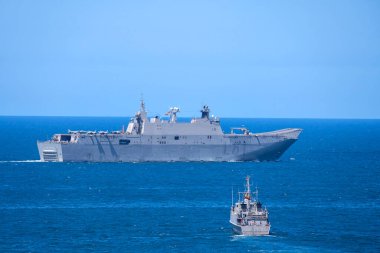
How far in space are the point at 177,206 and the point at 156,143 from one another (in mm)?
33087

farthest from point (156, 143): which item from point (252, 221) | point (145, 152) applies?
point (252, 221)

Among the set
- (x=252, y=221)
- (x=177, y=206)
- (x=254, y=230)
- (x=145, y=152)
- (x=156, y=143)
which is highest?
(x=156, y=143)

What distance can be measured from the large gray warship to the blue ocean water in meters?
1.48

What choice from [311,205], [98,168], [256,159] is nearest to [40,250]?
[311,205]

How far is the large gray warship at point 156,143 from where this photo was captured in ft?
339

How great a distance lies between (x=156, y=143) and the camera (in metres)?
104

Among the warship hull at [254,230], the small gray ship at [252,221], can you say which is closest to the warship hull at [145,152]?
the small gray ship at [252,221]

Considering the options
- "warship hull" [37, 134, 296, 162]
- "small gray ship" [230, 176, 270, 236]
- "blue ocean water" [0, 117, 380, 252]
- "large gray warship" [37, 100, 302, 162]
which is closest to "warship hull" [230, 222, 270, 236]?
"small gray ship" [230, 176, 270, 236]

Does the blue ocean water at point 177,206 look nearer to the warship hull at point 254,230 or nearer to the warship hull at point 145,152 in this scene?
the warship hull at point 254,230

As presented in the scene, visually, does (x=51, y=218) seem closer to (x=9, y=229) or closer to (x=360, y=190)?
(x=9, y=229)

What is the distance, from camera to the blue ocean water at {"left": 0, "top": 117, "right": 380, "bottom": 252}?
55.8m

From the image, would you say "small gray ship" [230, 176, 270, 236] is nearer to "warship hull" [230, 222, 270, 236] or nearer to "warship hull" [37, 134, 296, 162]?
"warship hull" [230, 222, 270, 236]

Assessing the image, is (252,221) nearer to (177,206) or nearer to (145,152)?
(177,206)

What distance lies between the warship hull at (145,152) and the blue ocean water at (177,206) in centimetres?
124
